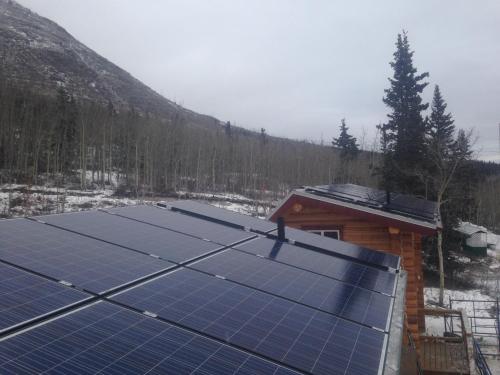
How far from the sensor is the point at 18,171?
49.4 m

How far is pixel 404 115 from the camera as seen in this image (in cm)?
3447

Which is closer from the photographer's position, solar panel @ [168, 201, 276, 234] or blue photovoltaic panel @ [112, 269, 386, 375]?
blue photovoltaic panel @ [112, 269, 386, 375]

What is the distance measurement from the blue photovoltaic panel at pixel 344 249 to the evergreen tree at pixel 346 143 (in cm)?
6322

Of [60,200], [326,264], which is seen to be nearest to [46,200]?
[60,200]

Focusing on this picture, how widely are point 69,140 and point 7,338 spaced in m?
63.3

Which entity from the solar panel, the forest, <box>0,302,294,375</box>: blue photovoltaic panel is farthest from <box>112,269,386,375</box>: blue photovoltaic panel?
the forest

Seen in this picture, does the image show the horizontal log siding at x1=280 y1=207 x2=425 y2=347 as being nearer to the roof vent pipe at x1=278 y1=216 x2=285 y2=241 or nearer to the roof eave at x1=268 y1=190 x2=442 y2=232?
the roof eave at x1=268 y1=190 x2=442 y2=232

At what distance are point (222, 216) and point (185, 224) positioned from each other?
76.6 inches

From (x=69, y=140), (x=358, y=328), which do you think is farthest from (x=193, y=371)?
(x=69, y=140)

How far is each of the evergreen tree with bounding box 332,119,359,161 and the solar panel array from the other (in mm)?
66753

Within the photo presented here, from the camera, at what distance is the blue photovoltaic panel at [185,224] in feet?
26.5

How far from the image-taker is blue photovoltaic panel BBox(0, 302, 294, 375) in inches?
120

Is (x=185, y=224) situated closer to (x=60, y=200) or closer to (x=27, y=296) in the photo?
(x=27, y=296)

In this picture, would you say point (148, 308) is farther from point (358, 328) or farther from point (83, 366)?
point (358, 328)
